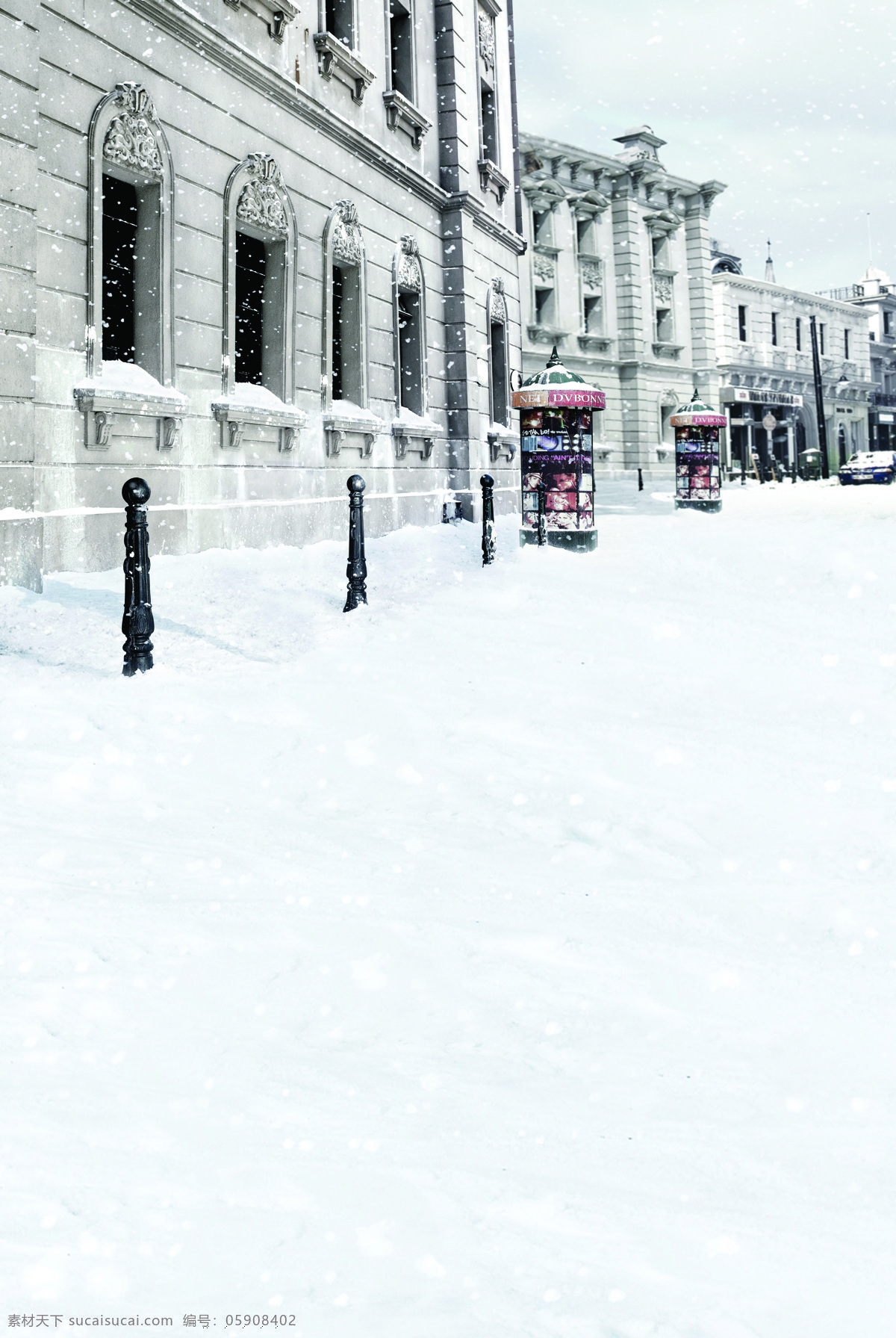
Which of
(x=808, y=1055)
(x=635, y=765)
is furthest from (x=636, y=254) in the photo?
(x=808, y=1055)

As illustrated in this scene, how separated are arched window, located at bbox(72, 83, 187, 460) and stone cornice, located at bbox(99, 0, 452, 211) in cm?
81

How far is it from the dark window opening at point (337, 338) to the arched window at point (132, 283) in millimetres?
3930

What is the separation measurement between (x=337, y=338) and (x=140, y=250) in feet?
13.5

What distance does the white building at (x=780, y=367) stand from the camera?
4247cm

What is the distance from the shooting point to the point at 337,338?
1299 centimetres

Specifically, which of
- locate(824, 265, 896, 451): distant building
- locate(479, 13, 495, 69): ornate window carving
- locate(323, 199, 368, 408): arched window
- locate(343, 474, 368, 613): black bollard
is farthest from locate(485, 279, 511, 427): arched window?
locate(824, 265, 896, 451): distant building

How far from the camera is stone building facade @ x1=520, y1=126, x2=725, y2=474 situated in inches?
1273

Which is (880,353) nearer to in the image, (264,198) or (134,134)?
(264,198)

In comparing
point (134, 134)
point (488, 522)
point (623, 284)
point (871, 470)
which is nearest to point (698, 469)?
point (488, 522)

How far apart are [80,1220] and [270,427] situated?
372 inches

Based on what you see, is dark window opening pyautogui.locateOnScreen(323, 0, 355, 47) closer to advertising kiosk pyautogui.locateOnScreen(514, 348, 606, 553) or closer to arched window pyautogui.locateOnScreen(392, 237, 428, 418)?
arched window pyautogui.locateOnScreen(392, 237, 428, 418)

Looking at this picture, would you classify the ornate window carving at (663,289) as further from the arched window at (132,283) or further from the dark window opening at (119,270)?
the dark window opening at (119,270)

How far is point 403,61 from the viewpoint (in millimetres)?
14414

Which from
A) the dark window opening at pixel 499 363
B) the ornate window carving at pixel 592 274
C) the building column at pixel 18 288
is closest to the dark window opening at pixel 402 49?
the dark window opening at pixel 499 363
